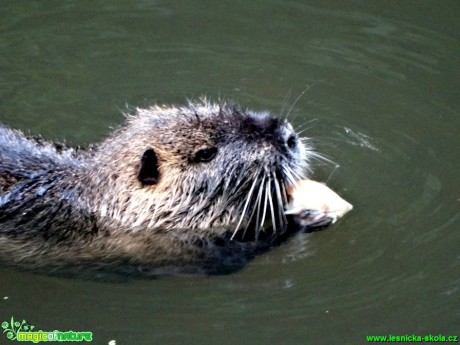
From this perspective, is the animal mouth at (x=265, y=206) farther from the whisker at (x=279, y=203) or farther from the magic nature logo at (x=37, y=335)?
the magic nature logo at (x=37, y=335)

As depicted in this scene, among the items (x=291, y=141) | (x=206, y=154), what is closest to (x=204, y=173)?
(x=206, y=154)

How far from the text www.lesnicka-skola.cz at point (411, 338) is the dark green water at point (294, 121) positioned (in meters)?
0.04

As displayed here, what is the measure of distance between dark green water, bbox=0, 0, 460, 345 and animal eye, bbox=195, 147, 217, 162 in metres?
0.69

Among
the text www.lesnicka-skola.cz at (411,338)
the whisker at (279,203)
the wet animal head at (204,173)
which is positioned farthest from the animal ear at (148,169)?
the text www.lesnicka-skola.cz at (411,338)

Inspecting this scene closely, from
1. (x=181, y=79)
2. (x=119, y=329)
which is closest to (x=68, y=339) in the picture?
(x=119, y=329)

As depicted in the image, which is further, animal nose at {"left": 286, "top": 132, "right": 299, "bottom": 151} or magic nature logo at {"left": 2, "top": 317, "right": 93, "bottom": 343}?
animal nose at {"left": 286, "top": 132, "right": 299, "bottom": 151}

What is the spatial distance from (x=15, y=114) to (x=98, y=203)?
6.89ft

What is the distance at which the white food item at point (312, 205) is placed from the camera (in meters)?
5.17

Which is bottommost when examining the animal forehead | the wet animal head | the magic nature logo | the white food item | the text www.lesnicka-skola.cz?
the text www.lesnicka-skola.cz

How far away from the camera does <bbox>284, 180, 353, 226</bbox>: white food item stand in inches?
204

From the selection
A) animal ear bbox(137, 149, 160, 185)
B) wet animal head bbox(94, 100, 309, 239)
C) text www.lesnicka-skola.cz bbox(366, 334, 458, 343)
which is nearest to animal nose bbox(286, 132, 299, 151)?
wet animal head bbox(94, 100, 309, 239)

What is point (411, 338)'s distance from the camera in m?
4.76

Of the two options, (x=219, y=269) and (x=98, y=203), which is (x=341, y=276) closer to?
(x=219, y=269)

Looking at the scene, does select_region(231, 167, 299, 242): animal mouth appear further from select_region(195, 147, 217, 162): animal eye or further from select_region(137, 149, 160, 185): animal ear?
select_region(137, 149, 160, 185): animal ear
